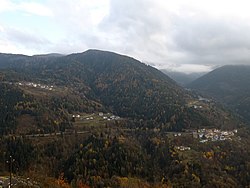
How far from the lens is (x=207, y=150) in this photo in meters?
199

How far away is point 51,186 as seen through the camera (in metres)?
108

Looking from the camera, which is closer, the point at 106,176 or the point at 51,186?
the point at 51,186

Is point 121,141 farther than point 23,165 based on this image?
Yes

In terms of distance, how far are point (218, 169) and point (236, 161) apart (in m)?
18.1

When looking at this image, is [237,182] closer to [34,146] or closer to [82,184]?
[82,184]

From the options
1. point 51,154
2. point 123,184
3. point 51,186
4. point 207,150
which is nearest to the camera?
point 51,186

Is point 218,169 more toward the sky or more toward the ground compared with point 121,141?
more toward the ground

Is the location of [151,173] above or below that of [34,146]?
below

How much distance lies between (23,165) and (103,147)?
40.5 m

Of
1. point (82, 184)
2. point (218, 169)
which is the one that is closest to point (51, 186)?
point (82, 184)

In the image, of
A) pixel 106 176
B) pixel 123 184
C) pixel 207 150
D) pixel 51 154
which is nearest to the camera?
pixel 123 184

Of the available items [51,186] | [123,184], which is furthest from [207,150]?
[51,186]

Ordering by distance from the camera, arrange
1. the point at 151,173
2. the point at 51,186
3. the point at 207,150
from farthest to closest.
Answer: the point at 207,150, the point at 151,173, the point at 51,186

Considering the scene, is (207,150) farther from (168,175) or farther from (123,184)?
(123,184)
